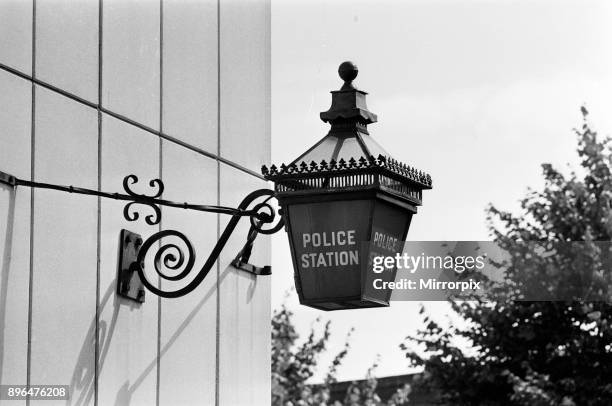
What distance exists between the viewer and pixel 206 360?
8273mm

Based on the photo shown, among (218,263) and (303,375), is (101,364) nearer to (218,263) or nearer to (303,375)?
(218,263)

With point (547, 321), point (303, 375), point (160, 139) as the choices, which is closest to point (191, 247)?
point (160, 139)

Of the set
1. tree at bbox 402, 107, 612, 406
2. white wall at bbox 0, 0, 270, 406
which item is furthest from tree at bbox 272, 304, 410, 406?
white wall at bbox 0, 0, 270, 406

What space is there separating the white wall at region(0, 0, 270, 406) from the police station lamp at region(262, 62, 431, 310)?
37.1 inches

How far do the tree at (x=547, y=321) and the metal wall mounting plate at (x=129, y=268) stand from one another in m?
11.8

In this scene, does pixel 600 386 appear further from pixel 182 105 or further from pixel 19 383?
pixel 19 383

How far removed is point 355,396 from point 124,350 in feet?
68.5

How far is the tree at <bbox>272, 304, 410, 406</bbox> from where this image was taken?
2764 cm

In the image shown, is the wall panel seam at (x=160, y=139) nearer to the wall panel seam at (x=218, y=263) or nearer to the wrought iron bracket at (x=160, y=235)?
the wrought iron bracket at (x=160, y=235)

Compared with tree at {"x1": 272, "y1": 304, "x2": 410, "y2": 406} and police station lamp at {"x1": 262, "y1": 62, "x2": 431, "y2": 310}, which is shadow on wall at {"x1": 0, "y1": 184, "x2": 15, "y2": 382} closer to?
police station lamp at {"x1": 262, "y1": 62, "x2": 431, "y2": 310}

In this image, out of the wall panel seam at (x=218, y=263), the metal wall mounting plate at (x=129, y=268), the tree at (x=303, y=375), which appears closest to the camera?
the metal wall mounting plate at (x=129, y=268)

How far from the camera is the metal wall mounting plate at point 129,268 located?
7.28 meters

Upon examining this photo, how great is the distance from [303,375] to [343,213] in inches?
861

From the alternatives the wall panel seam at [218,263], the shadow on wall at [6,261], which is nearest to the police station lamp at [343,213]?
the shadow on wall at [6,261]
